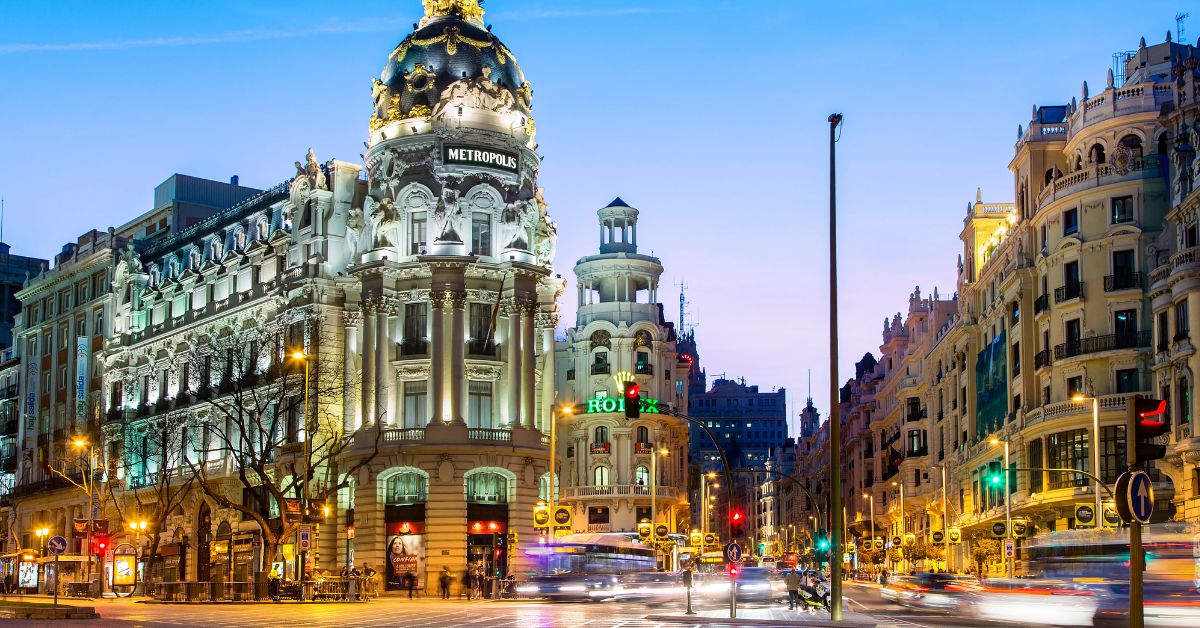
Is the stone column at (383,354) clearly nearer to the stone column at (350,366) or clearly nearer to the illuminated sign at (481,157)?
the stone column at (350,366)

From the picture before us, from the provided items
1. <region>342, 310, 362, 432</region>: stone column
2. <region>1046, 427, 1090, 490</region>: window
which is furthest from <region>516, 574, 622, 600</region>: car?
<region>1046, 427, 1090, 490</region>: window

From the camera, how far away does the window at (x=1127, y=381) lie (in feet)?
219

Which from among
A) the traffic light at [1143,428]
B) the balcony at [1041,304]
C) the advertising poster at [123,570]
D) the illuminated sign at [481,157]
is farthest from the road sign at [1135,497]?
the advertising poster at [123,570]

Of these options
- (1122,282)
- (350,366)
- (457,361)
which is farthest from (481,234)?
(1122,282)

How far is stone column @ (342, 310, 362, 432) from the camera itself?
257ft

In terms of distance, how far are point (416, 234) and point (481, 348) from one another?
688 centimetres

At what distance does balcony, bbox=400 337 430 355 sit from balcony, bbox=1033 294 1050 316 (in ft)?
100

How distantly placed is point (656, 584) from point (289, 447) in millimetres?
22567

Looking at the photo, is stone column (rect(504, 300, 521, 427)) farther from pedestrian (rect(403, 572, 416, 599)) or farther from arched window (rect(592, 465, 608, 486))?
arched window (rect(592, 465, 608, 486))

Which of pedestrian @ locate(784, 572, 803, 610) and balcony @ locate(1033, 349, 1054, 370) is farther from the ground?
balcony @ locate(1033, 349, 1054, 370)

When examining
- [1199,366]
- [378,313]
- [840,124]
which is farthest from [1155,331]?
[378,313]

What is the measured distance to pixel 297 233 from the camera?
83062mm

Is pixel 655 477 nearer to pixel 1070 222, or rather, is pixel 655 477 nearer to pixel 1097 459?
pixel 1070 222

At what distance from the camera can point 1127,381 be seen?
2643 inches
